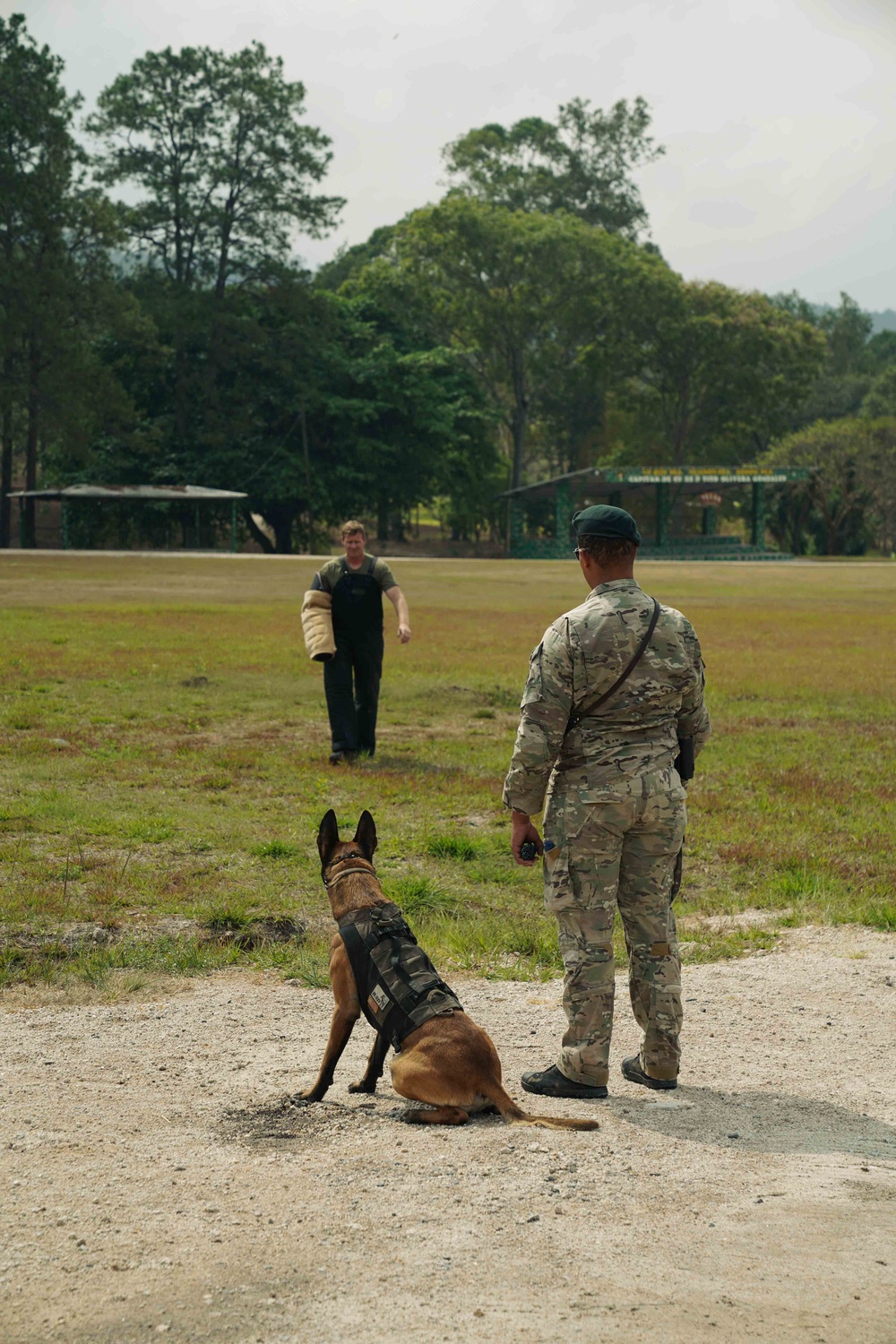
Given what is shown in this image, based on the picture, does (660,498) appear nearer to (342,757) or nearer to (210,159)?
(210,159)

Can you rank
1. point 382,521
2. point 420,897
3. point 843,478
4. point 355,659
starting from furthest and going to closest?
point 843,478 < point 382,521 < point 355,659 < point 420,897

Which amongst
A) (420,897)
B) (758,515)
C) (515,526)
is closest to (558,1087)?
(420,897)

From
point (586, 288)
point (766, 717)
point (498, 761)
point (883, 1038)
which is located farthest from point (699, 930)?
point (586, 288)

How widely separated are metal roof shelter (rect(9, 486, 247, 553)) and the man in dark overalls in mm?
42759

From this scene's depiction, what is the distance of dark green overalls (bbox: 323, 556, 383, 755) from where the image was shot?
428 inches

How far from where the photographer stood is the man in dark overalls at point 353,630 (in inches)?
427

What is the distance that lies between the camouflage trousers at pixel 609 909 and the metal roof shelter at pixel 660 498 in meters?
57.4

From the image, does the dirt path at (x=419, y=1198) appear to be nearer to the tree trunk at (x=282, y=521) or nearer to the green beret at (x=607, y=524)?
the green beret at (x=607, y=524)

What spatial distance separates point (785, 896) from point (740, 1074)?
282 centimetres

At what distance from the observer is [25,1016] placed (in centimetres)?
536

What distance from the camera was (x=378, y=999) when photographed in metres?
4.33

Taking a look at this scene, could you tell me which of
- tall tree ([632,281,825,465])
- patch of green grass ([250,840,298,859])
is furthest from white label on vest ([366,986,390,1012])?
tall tree ([632,281,825,465])

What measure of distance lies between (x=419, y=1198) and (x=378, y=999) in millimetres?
780

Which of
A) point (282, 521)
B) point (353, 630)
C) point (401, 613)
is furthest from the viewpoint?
point (282, 521)
